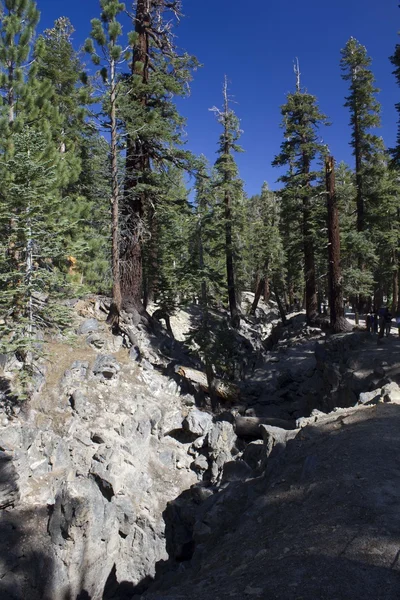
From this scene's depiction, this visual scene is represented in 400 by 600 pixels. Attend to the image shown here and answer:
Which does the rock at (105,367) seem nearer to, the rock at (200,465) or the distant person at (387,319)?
the rock at (200,465)

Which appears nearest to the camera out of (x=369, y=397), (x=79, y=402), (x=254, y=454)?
(x=254, y=454)

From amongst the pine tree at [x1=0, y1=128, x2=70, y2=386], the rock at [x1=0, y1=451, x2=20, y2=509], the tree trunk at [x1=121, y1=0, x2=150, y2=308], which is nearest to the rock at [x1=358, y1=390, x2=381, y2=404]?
the pine tree at [x1=0, y1=128, x2=70, y2=386]

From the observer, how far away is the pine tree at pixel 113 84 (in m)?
13.5

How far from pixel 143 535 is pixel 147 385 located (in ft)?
15.8

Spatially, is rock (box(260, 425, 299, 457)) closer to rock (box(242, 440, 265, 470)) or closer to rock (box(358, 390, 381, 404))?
rock (box(242, 440, 265, 470))

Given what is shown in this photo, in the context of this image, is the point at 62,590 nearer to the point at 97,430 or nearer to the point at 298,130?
the point at 97,430

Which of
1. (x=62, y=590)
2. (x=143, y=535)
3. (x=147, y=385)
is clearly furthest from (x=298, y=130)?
(x=62, y=590)

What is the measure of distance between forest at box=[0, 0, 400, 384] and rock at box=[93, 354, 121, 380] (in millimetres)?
1907

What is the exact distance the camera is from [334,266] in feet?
61.1

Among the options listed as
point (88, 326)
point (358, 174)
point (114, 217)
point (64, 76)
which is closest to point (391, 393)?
point (88, 326)

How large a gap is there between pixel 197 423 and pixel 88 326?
5.21 m

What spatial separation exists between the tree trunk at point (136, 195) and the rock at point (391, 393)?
990 cm

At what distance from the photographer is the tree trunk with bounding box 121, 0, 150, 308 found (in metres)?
15.5

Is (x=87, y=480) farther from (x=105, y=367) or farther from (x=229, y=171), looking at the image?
(x=229, y=171)
